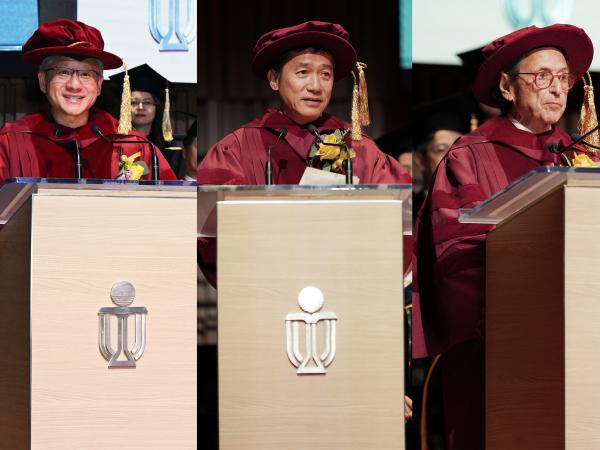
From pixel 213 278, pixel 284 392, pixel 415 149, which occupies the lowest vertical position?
pixel 284 392

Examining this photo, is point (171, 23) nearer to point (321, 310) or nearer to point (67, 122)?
point (67, 122)

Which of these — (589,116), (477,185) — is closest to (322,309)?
(477,185)

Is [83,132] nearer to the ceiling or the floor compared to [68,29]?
nearer to the floor

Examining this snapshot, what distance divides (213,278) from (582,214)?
1.73 m

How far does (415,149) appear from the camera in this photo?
407cm

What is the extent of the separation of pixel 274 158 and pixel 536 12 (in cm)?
121

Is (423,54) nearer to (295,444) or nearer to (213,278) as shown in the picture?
(213,278)

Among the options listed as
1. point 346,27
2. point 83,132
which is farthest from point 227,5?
point 83,132

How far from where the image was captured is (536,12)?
4156 mm

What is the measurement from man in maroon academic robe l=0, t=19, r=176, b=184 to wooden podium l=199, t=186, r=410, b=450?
3.91ft

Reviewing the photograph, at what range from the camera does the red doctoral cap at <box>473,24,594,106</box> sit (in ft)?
13.4

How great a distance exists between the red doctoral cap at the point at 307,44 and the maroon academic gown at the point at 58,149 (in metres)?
0.61

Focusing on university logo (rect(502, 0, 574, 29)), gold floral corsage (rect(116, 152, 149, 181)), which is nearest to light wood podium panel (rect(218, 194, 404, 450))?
gold floral corsage (rect(116, 152, 149, 181))

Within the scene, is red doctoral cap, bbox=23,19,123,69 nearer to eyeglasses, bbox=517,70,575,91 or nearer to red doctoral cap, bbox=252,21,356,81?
red doctoral cap, bbox=252,21,356,81
